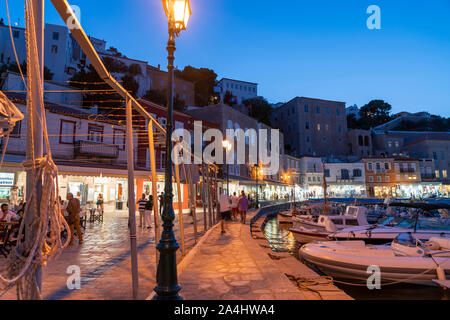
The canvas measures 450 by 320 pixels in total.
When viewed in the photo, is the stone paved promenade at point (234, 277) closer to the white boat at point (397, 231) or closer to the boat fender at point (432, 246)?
the boat fender at point (432, 246)

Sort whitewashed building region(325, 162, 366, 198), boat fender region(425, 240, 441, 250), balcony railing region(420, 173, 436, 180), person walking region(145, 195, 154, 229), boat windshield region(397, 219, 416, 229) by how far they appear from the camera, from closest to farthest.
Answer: boat fender region(425, 240, 441, 250), boat windshield region(397, 219, 416, 229), person walking region(145, 195, 154, 229), balcony railing region(420, 173, 436, 180), whitewashed building region(325, 162, 366, 198)

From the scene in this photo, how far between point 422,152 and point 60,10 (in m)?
70.5

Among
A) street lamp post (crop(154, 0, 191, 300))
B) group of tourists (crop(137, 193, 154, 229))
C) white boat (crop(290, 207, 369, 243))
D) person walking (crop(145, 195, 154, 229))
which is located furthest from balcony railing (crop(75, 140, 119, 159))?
street lamp post (crop(154, 0, 191, 300))

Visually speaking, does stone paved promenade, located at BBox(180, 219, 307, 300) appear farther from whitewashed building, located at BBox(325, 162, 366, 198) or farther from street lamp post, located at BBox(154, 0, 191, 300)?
whitewashed building, located at BBox(325, 162, 366, 198)

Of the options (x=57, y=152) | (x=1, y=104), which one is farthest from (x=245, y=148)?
(x=1, y=104)

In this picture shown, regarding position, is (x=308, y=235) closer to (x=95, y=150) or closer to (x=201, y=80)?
(x=95, y=150)

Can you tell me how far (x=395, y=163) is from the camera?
178 feet

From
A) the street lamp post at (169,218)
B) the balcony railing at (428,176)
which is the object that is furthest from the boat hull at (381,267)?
the balcony railing at (428,176)

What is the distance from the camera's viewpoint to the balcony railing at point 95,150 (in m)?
19.0

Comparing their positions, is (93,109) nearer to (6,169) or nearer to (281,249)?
(6,169)

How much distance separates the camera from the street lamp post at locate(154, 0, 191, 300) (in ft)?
13.1

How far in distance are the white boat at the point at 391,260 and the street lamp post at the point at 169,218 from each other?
6.59 meters

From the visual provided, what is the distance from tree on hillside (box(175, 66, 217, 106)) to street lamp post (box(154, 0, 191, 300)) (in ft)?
167
